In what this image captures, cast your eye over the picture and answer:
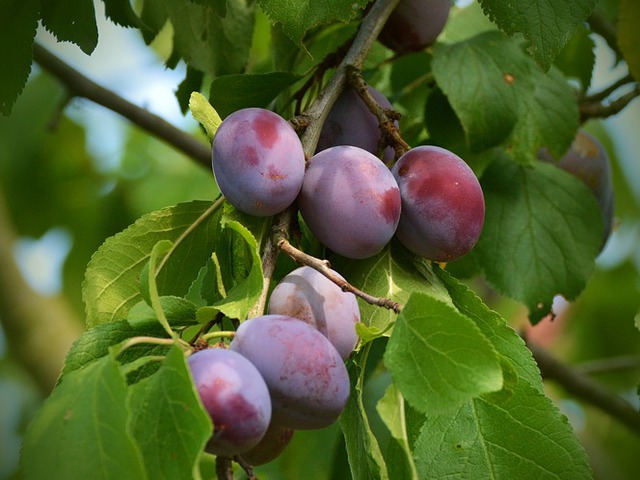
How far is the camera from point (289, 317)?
62 centimetres

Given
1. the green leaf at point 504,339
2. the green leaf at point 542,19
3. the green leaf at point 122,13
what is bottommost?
the green leaf at point 504,339

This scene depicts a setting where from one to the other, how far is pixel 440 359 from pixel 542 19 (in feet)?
1.19

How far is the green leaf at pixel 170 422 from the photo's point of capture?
53cm

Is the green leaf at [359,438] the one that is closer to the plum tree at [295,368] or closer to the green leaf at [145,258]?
the plum tree at [295,368]

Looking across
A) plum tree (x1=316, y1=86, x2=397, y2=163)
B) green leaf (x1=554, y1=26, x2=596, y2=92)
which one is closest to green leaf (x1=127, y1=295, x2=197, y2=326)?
plum tree (x1=316, y1=86, x2=397, y2=163)

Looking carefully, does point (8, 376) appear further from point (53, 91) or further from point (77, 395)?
point (77, 395)

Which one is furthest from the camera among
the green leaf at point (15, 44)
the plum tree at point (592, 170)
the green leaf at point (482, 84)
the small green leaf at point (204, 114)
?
the plum tree at point (592, 170)

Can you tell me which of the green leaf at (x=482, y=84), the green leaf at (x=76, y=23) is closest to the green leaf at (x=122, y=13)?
the green leaf at (x=76, y=23)

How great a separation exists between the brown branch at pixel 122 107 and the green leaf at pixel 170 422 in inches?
33.7

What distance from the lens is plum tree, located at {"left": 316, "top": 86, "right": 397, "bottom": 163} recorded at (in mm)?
825

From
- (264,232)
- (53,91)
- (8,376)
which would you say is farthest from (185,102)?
(8,376)

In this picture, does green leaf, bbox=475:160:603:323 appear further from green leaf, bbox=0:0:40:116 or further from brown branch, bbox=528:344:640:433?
green leaf, bbox=0:0:40:116

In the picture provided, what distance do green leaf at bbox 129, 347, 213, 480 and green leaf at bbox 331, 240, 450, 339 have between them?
211 millimetres

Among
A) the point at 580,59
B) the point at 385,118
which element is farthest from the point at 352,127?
the point at 580,59
